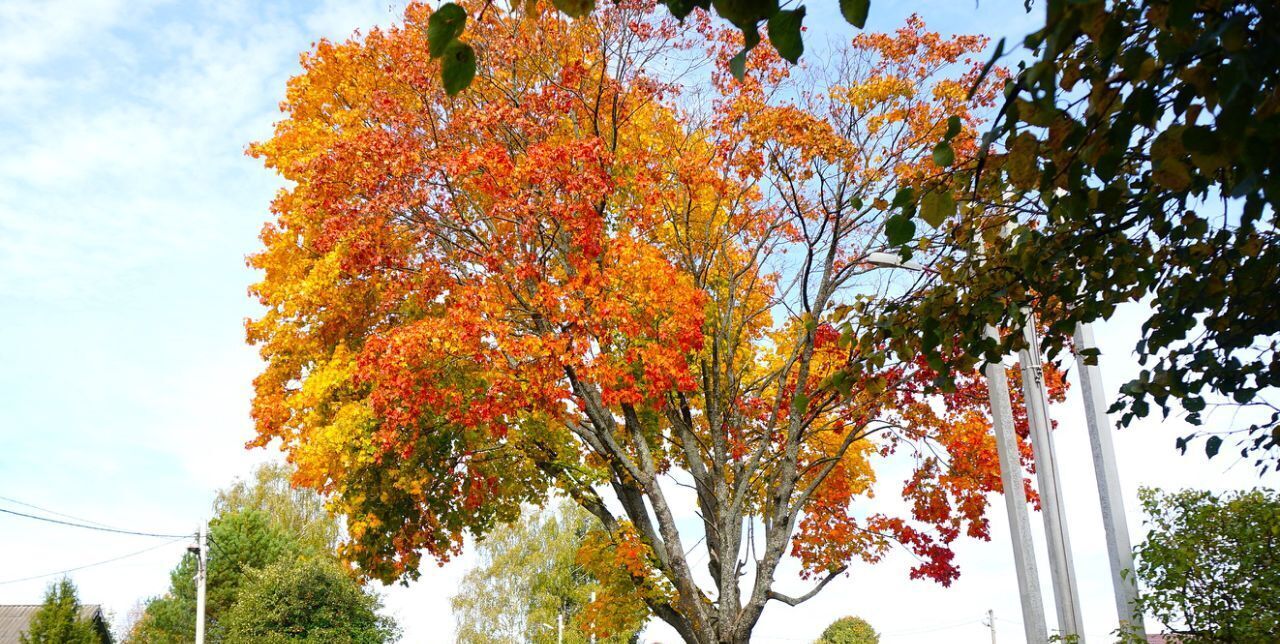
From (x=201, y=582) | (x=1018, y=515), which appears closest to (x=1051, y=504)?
(x=1018, y=515)

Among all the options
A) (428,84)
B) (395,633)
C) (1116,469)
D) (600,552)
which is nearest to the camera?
(1116,469)

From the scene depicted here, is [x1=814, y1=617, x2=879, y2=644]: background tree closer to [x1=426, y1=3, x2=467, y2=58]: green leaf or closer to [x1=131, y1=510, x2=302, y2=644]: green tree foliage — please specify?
[x1=131, y1=510, x2=302, y2=644]: green tree foliage

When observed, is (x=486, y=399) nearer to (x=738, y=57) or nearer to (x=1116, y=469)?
(x=1116, y=469)

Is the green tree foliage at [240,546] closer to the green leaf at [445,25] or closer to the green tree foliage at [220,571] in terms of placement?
the green tree foliage at [220,571]

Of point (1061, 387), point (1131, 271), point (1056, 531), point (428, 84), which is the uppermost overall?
point (428, 84)

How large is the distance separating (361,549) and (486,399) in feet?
14.6

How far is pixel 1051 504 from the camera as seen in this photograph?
8.91 meters

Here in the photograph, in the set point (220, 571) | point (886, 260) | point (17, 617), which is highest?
point (220, 571)

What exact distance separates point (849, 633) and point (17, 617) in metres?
29.7

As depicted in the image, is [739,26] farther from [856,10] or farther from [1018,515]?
[1018,515]

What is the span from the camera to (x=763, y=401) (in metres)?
15.0

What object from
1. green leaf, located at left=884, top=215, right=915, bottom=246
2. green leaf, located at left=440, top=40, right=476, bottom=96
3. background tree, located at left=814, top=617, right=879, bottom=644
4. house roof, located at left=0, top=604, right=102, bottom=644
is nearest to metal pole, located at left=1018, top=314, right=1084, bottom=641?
green leaf, located at left=884, top=215, right=915, bottom=246

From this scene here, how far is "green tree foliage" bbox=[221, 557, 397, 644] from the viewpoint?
94.1 feet

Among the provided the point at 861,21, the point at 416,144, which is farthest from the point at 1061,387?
the point at 861,21
